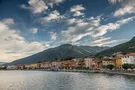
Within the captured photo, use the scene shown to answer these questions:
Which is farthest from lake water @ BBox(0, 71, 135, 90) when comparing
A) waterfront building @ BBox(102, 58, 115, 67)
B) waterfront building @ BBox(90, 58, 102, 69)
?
waterfront building @ BBox(90, 58, 102, 69)

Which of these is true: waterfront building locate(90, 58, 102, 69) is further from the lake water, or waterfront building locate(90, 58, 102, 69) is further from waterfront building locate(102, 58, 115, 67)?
the lake water

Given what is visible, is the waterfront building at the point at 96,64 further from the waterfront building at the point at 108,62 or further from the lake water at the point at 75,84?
the lake water at the point at 75,84

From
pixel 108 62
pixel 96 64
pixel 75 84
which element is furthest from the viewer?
pixel 96 64

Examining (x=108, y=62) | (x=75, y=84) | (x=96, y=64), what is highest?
(x=108, y=62)

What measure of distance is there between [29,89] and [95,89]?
13.5 metres

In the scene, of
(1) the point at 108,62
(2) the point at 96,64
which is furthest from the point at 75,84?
(2) the point at 96,64

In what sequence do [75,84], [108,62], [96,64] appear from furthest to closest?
[96,64]
[108,62]
[75,84]

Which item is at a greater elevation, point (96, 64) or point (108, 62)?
point (108, 62)

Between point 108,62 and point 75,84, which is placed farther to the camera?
point 108,62

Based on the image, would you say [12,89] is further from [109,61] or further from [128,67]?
[109,61]

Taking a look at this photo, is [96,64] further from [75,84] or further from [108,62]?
[75,84]

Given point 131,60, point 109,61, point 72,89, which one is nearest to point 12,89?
point 72,89

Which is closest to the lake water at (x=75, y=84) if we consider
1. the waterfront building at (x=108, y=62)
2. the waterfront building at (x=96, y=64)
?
the waterfront building at (x=108, y=62)

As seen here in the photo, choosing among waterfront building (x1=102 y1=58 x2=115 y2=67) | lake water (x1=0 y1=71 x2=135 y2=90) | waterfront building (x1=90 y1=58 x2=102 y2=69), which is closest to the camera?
lake water (x1=0 y1=71 x2=135 y2=90)
